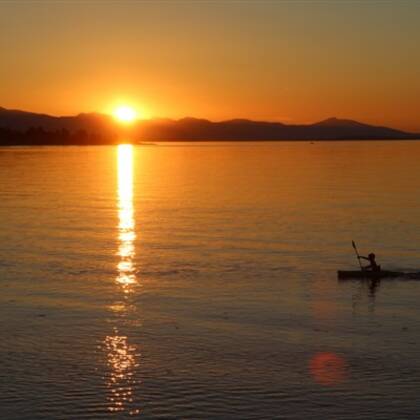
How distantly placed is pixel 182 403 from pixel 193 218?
4723 centimetres

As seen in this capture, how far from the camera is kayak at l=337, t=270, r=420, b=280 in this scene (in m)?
40.5

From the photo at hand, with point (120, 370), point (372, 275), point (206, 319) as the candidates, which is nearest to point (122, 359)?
point (120, 370)

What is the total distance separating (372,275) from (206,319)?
12856mm

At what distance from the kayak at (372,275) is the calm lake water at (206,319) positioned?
762 millimetres

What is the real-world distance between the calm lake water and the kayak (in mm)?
762

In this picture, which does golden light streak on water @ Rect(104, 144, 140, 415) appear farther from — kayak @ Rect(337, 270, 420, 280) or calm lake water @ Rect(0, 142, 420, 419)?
kayak @ Rect(337, 270, 420, 280)

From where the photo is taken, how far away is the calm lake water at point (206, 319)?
22.3 meters

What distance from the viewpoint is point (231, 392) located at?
22.7 m

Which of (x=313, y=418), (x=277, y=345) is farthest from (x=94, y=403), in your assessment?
(x=277, y=345)

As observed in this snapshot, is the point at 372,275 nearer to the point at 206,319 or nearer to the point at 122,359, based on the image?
the point at 206,319

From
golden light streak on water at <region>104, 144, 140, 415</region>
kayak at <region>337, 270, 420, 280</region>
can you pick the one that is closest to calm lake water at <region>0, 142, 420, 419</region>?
golden light streak on water at <region>104, 144, 140, 415</region>

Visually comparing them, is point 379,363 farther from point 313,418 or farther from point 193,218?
point 193,218

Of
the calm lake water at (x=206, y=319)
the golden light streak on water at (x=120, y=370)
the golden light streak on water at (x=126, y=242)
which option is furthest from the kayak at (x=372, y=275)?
the golden light streak on water at (x=120, y=370)

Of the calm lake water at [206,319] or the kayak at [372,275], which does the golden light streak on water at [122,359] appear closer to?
the calm lake water at [206,319]
